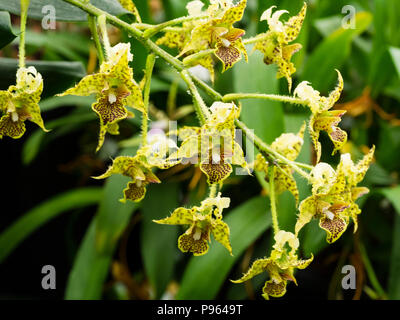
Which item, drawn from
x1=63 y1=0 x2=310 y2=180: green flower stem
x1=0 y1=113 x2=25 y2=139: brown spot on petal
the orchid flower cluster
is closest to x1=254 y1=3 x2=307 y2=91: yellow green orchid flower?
the orchid flower cluster

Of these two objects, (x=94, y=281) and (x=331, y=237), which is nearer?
(x=331, y=237)

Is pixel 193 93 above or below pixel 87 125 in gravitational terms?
below

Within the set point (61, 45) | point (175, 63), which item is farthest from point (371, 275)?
point (61, 45)

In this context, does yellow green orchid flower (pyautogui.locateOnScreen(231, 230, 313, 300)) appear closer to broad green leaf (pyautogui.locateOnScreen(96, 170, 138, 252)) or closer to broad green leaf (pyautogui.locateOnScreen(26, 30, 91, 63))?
broad green leaf (pyautogui.locateOnScreen(96, 170, 138, 252))
